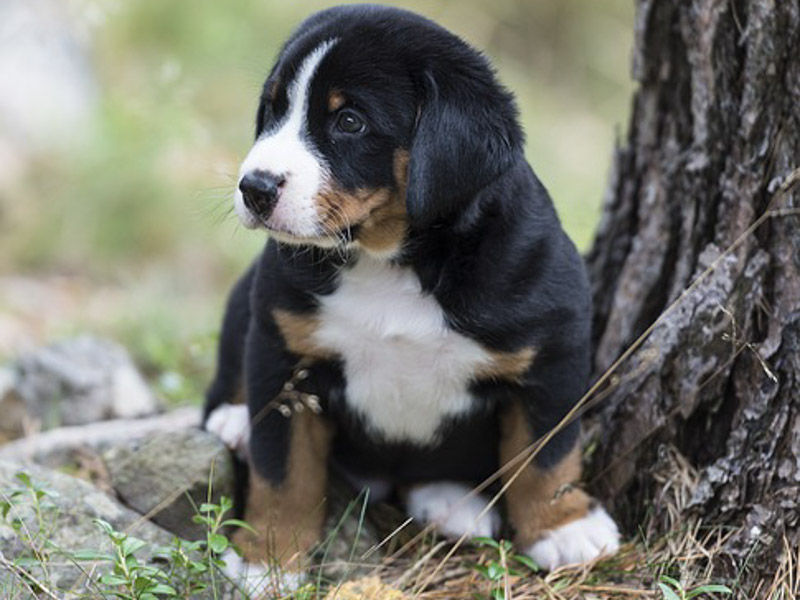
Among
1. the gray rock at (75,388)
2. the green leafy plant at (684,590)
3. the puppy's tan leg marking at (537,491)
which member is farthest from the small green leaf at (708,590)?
the gray rock at (75,388)

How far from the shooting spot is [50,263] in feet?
25.4

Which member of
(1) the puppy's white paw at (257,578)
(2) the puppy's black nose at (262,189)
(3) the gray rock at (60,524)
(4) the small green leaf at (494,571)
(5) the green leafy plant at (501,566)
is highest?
(2) the puppy's black nose at (262,189)

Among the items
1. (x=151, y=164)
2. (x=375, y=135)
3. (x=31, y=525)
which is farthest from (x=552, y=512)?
(x=151, y=164)

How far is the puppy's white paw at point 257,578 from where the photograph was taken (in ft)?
9.57

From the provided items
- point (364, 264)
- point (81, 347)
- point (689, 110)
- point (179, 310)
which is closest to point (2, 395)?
point (81, 347)

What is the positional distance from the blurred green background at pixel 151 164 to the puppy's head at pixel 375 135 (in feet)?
6.67

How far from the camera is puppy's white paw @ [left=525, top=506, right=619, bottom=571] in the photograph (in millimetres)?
3223

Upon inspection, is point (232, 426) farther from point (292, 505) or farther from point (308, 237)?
point (308, 237)

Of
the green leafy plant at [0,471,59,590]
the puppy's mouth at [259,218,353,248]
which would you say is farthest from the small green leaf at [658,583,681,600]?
the green leafy plant at [0,471,59,590]

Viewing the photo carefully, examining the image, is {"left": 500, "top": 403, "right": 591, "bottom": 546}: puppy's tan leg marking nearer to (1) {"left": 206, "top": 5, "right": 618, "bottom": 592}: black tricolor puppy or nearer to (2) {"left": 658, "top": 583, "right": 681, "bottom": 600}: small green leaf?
(1) {"left": 206, "top": 5, "right": 618, "bottom": 592}: black tricolor puppy

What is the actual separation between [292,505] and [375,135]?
3.44 ft

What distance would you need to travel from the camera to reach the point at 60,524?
10.0 feet

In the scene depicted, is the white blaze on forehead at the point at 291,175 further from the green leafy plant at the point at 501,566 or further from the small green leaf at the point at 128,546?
the green leafy plant at the point at 501,566

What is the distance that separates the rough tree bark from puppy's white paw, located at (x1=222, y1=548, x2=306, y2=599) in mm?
992
